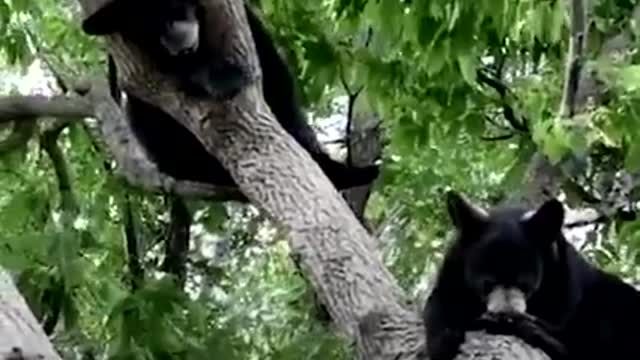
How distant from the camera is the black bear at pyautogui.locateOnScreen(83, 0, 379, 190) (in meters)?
4.27

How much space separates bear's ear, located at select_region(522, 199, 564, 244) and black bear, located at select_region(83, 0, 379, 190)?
0.91 meters

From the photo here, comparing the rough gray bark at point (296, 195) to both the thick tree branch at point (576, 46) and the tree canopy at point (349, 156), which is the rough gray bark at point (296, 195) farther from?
the thick tree branch at point (576, 46)

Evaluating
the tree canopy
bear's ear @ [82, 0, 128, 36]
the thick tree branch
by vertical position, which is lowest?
the tree canopy

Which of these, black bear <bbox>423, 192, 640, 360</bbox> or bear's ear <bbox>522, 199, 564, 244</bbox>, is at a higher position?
bear's ear <bbox>522, 199, 564, 244</bbox>

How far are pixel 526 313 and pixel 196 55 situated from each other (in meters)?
1.32

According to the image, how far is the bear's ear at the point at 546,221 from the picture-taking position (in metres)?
3.95

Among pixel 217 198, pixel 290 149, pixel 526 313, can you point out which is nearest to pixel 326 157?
pixel 217 198

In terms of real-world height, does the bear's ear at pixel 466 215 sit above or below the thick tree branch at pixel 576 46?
below

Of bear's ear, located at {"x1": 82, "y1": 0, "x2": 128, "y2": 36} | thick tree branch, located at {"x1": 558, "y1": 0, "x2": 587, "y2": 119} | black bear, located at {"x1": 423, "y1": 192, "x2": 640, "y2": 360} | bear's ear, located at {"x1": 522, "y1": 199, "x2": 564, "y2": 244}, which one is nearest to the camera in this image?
thick tree branch, located at {"x1": 558, "y1": 0, "x2": 587, "y2": 119}

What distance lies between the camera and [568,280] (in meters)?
4.12

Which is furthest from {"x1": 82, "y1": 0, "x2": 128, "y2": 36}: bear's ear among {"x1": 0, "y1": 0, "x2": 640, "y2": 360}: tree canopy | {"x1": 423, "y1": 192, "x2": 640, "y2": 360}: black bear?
{"x1": 423, "y1": 192, "x2": 640, "y2": 360}: black bear

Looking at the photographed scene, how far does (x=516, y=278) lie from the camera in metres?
3.95

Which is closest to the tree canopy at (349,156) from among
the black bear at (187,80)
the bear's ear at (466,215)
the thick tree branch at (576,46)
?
the thick tree branch at (576,46)

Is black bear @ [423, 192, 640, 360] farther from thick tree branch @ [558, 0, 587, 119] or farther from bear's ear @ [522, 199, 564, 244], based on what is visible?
thick tree branch @ [558, 0, 587, 119]
